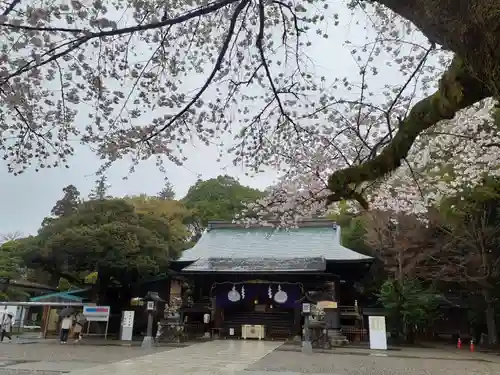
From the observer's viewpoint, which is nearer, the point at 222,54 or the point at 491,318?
the point at 222,54

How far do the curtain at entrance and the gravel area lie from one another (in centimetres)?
540

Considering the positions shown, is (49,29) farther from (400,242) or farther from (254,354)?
(400,242)

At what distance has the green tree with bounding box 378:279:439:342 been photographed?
14953mm

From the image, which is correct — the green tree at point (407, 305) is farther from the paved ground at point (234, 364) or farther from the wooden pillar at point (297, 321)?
the paved ground at point (234, 364)

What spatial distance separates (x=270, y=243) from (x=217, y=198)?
670 inches

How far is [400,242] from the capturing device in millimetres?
16625

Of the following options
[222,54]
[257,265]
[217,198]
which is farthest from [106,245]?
[217,198]

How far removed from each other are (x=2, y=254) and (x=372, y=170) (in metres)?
23.7

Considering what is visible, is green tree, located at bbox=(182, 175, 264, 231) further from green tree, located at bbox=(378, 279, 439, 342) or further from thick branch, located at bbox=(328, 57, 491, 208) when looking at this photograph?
thick branch, located at bbox=(328, 57, 491, 208)

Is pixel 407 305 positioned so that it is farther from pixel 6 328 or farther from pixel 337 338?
pixel 6 328

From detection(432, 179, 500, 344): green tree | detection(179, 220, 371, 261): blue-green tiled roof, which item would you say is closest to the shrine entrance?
detection(179, 220, 371, 261): blue-green tiled roof

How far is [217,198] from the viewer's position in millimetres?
36500

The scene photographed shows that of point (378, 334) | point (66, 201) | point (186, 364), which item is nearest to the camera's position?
point (186, 364)

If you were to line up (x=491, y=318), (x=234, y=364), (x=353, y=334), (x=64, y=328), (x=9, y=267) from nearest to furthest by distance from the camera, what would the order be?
(x=234, y=364) < (x=64, y=328) < (x=491, y=318) < (x=353, y=334) < (x=9, y=267)
